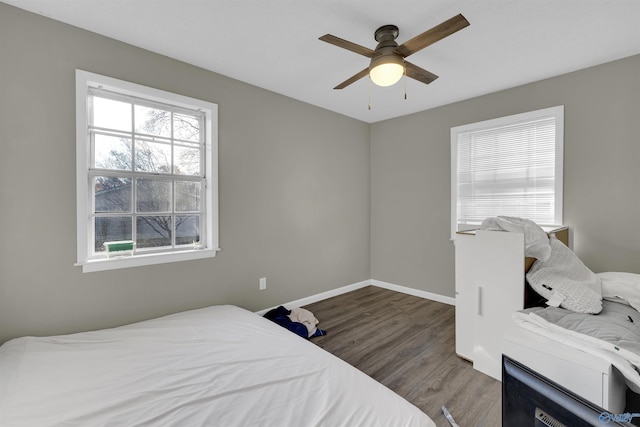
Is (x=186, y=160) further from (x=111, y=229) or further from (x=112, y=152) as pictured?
(x=111, y=229)

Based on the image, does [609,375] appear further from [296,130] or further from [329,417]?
[296,130]

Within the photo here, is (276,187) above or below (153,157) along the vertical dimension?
below

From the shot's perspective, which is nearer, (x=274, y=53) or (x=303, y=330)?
(x=274, y=53)

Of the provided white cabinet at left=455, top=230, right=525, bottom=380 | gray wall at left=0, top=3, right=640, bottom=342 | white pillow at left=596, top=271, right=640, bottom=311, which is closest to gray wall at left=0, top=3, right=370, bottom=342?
gray wall at left=0, top=3, right=640, bottom=342

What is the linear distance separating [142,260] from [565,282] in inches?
122

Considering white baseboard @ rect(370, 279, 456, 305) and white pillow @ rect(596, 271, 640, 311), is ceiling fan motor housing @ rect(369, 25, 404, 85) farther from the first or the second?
white baseboard @ rect(370, 279, 456, 305)

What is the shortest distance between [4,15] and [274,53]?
174 cm

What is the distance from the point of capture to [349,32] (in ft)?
6.95

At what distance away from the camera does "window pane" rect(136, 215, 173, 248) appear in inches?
95.6

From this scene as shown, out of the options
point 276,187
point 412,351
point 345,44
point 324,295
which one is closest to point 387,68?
point 345,44

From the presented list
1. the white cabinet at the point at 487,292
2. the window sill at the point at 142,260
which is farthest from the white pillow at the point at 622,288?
the window sill at the point at 142,260

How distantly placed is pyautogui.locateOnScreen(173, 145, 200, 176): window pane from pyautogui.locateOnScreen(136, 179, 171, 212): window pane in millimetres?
172

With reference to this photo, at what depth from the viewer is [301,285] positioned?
3.53m

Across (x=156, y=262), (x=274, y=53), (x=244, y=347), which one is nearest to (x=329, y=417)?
(x=244, y=347)
